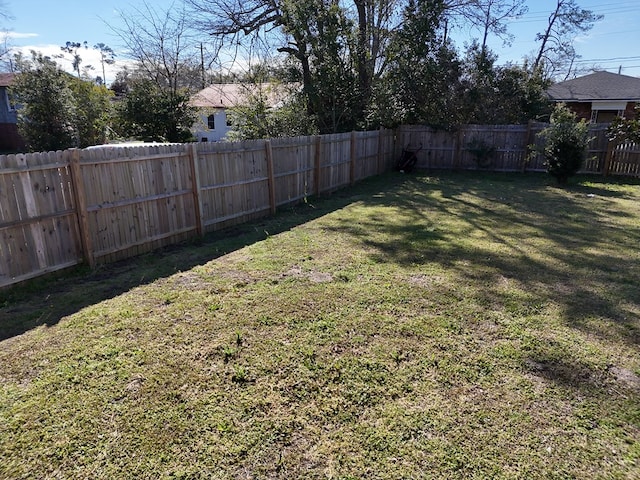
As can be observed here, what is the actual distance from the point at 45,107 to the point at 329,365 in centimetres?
1770

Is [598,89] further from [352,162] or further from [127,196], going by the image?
[127,196]

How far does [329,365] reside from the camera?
3.09m

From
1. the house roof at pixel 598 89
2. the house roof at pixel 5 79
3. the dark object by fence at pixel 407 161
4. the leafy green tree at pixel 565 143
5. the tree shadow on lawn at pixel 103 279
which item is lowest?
the tree shadow on lawn at pixel 103 279

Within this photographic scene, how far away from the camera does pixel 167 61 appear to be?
2011cm

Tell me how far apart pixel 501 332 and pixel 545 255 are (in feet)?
8.50

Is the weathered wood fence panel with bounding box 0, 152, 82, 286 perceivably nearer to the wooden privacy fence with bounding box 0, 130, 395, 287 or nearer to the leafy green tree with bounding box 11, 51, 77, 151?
the wooden privacy fence with bounding box 0, 130, 395, 287

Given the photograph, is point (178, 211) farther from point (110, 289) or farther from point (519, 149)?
point (519, 149)

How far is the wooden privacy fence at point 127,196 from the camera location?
4.29 meters

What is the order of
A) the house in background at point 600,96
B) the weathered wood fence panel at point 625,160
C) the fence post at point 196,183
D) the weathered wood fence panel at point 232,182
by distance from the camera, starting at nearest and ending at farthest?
the fence post at point 196,183, the weathered wood fence panel at point 232,182, the weathered wood fence panel at point 625,160, the house in background at point 600,96

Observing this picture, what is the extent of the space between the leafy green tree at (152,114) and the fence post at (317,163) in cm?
947

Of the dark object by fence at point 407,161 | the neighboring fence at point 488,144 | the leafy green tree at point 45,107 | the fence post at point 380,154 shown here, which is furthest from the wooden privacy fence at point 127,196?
the leafy green tree at point 45,107

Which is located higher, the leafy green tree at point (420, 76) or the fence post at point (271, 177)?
the leafy green tree at point (420, 76)

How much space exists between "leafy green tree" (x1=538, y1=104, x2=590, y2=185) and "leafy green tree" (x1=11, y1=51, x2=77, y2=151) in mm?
17537

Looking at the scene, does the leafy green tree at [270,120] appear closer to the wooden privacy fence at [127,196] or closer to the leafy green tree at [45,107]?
the wooden privacy fence at [127,196]
